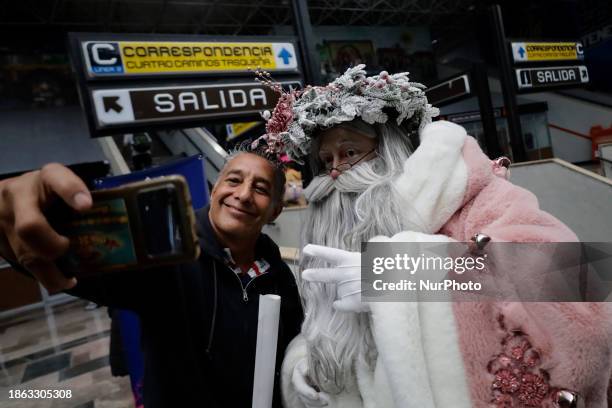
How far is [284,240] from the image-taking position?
376 cm

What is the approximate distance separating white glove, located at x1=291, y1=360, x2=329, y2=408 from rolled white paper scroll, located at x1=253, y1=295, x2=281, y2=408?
8 cm

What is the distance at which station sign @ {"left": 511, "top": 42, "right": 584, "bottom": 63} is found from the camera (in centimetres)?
397

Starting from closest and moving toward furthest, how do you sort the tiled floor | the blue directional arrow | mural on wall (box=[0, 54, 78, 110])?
the blue directional arrow < the tiled floor < mural on wall (box=[0, 54, 78, 110])

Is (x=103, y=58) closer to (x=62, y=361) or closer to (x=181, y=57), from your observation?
(x=181, y=57)

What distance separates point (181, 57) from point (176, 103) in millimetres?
341

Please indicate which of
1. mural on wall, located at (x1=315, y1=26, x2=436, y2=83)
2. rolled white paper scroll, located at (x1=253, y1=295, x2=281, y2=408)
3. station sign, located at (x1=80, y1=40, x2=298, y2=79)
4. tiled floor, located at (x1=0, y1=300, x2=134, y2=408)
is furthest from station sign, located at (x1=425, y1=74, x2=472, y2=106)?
mural on wall, located at (x1=315, y1=26, x2=436, y2=83)

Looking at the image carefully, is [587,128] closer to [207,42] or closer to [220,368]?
[207,42]

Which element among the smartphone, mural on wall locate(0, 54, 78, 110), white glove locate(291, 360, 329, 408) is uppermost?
mural on wall locate(0, 54, 78, 110)

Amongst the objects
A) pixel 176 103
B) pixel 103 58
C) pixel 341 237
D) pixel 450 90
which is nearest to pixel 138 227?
pixel 341 237

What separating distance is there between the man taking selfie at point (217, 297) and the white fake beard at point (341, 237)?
0.55 feet

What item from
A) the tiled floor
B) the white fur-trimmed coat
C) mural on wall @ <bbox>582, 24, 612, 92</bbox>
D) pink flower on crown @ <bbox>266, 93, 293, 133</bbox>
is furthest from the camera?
mural on wall @ <bbox>582, 24, 612, 92</bbox>

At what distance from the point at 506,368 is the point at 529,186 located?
243 cm

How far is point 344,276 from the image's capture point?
3.30 ft

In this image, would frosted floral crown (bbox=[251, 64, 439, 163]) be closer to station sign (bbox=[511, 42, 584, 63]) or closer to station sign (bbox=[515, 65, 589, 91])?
station sign (bbox=[515, 65, 589, 91])
